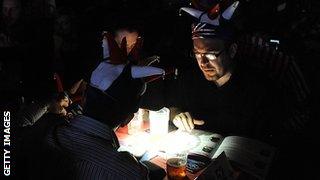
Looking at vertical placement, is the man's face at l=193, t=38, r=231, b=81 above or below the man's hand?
above

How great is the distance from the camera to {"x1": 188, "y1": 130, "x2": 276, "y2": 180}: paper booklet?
2783 millimetres

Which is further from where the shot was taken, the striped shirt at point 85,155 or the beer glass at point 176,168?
the beer glass at point 176,168

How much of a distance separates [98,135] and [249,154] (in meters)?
1.45

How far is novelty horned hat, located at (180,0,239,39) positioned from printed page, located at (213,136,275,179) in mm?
1142

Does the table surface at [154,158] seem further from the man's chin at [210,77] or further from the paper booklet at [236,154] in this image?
the man's chin at [210,77]

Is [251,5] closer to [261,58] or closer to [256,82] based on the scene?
[261,58]

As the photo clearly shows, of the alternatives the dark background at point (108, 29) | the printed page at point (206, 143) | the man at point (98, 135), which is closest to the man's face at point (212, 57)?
the printed page at point (206, 143)

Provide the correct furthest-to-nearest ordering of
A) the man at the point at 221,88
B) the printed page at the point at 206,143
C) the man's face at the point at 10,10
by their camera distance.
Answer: the man's face at the point at 10,10 < the man at the point at 221,88 < the printed page at the point at 206,143

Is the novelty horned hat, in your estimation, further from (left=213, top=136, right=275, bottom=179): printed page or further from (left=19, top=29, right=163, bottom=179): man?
(left=19, top=29, right=163, bottom=179): man

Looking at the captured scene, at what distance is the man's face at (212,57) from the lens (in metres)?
3.72

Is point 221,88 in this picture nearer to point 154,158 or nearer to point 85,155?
point 154,158

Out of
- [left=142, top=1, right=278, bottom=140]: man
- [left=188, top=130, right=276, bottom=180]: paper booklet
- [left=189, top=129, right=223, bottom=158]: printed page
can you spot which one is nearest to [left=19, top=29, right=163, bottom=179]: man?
[left=188, top=130, right=276, bottom=180]: paper booklet

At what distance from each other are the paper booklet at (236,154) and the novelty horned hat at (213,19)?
3.66ft

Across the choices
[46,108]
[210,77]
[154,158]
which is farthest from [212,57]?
[46,108]
